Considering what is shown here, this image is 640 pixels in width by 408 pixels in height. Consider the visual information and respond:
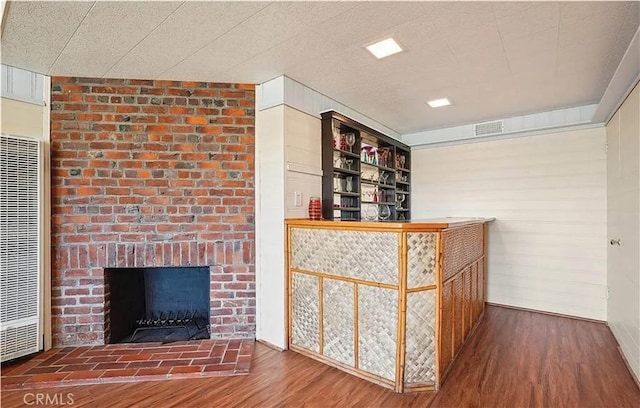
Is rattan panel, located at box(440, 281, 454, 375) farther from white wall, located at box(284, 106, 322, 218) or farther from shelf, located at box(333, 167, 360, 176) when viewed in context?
shelf, located at box(333, 167, 360, 176)

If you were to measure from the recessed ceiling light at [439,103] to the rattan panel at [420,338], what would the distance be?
2095 millimetres

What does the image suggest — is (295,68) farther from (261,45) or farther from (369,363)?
(369,363)

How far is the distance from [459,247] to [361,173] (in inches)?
60.9

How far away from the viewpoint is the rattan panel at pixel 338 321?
2.46 metres

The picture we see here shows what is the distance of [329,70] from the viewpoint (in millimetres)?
2730

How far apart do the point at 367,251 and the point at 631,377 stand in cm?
213

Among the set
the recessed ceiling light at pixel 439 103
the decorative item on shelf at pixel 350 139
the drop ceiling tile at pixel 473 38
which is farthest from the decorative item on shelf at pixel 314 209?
the recessed ceiling light at pixel 439 103

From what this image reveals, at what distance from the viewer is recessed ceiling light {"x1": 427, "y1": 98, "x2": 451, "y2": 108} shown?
3420 millimetres

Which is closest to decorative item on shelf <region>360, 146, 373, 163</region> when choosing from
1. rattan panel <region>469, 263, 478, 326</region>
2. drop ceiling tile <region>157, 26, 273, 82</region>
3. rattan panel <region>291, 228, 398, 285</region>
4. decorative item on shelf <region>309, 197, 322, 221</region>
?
decorative item on shelf <region>309, 197, 322, 221</region>

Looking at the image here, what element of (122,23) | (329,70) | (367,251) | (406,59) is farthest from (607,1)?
(122,23)

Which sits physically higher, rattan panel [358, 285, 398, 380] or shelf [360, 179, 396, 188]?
Answer: shelf [360, 179, 396, 188]

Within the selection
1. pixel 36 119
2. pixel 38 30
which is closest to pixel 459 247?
pixel 38 30

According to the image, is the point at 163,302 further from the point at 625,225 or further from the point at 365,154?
the point at 625,225
